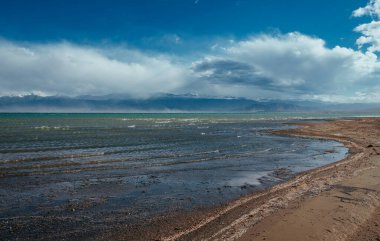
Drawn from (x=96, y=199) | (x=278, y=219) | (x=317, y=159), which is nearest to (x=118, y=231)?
(x=96, y=199)

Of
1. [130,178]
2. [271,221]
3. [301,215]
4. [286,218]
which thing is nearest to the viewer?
[271,221]

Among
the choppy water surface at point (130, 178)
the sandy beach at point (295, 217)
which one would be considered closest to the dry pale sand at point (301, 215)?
the sandy beach at point (295, 217)

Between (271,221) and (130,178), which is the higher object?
(271,221)

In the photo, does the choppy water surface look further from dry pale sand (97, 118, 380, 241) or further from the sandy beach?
the sandy beach

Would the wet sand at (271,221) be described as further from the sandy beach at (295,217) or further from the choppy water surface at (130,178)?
the choppy water surface at (130,178)

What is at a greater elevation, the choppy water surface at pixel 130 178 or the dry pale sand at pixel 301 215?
the dry pale sand at pixel 301 215

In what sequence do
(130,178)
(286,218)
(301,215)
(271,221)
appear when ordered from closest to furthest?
1. (271,221)
2. (286,218)
3. (301,215)
4. (130,178)

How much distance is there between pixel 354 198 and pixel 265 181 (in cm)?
550

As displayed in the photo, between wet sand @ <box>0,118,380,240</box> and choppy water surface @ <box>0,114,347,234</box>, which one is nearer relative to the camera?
wet sand @ <box>0,118,380,240</box>

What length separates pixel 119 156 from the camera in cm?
2784

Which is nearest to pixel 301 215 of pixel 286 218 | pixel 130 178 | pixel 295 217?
pixel 295 217

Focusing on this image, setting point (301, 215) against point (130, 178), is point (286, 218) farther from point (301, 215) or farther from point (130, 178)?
point (130, 178)

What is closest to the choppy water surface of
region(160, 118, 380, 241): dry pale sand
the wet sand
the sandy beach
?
the wet sand

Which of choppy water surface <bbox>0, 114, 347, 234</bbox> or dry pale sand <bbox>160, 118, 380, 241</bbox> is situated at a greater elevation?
dry pale sand <bbox>160, 118, 380, 241</bbox>
